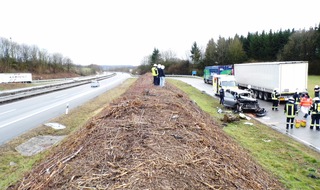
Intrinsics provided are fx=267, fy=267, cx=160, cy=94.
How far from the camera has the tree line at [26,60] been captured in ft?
253

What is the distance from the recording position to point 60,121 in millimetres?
17297

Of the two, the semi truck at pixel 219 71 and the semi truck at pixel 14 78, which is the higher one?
the semi truck at pixel 219 71

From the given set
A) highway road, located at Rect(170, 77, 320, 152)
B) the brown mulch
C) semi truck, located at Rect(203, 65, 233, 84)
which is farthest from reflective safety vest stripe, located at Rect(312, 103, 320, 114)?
semi truck, located at Rect(203, 65, 233, 84)

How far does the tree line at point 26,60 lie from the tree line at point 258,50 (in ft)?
127

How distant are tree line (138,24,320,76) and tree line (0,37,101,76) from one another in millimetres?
38860

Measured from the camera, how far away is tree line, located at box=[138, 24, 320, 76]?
209 ft

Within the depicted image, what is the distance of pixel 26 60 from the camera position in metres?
84.4

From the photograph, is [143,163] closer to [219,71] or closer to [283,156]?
[283,156]

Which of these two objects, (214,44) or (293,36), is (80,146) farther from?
(214,44)

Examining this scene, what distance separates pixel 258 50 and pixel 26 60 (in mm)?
70879

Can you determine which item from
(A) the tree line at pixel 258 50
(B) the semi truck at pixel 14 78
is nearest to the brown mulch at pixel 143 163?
(B) the semi truck at pixel 14 78

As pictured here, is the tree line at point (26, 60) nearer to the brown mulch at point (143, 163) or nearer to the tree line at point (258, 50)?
the tree line at point (258, 50)

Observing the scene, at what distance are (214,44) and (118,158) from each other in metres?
83.8

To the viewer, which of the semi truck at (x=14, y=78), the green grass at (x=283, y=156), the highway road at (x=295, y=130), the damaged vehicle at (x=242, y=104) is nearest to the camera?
the green grass at (x=283, y=156)
